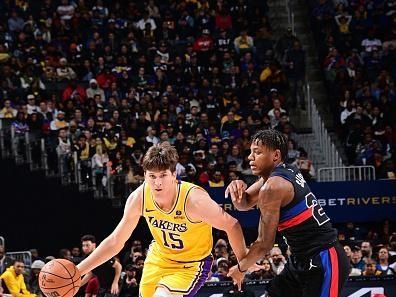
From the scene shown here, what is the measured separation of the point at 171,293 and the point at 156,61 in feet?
46.3

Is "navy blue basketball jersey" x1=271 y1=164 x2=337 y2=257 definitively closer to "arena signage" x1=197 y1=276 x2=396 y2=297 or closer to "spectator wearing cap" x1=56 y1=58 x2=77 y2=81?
"arena signage" x1=197 y1=276 x2=396 y2=297

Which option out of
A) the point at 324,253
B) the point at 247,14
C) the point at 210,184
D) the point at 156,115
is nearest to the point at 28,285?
the point at 210,184

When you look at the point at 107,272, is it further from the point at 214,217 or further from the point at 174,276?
the point at 214,217

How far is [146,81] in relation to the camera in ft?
69.7

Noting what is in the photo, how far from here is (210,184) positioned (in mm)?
17953

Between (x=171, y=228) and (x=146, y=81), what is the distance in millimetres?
13464

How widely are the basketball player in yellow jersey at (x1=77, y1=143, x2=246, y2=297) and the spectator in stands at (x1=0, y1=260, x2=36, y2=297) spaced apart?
659 centimetres

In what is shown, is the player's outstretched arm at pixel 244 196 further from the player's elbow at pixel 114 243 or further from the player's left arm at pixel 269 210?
the player's elbow at pixel 114 243

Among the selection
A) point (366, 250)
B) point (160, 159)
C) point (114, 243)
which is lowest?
point (366, 250)

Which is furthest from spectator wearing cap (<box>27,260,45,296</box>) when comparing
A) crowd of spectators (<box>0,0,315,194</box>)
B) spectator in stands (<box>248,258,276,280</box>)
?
spectator in stands (<box>248,258,276,280</box>)

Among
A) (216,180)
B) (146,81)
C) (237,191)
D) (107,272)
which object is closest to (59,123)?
(146,81)

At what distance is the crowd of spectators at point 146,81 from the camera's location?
731 inches

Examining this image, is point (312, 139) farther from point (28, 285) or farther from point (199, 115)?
point (28, 285)

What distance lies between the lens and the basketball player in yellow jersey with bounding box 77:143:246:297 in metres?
7.86
